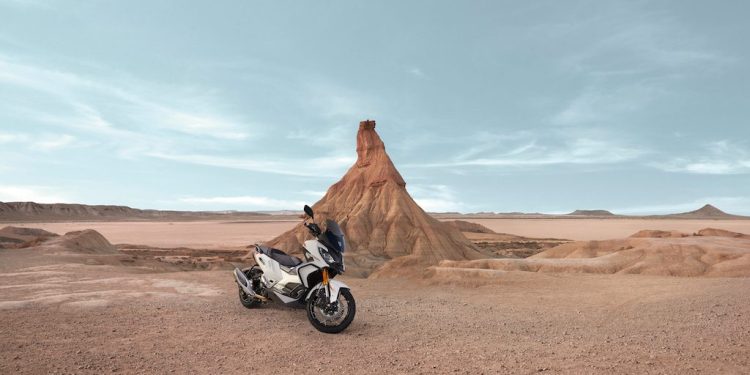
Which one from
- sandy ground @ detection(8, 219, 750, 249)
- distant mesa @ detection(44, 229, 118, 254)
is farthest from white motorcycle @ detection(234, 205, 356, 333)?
sandy ground @ detection(8, 219, 750, 249)

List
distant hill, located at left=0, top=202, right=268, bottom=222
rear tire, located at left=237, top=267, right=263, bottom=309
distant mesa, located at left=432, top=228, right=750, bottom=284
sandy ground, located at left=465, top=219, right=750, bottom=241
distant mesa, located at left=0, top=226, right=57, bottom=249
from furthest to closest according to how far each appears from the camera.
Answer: distant hill, located at left=0, top=202, right=268, bottom=222
sandy ground, located at left=465, top=219, right=750, bottom=241
distant mesa, located at left=0, top=226, right=57, bottom=249
distant mesa, located at left=432, top=228, right=750, bottom=284
rear tire, located at left=237, top=267, right=263, bottom=309

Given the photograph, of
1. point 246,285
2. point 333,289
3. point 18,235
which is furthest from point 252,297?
point 18,235

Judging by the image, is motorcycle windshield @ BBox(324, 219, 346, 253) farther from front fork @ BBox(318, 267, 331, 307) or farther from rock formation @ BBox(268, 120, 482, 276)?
rock formation @ BBox(268, 120, 482, 276)

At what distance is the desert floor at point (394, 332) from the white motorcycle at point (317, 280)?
361 millimetres

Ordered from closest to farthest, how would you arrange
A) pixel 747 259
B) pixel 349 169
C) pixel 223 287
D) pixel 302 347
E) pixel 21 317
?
1. pixel 302 347
2. pixel 21 317
3. pixel 223 287
4. pixel 747 259
5. pixel 349 169

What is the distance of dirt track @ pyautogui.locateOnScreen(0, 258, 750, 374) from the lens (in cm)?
676

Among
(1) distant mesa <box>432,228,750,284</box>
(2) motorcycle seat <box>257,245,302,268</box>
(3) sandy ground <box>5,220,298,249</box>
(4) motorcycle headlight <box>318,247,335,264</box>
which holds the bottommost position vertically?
(3) sandy ground <box>5,220,298,249</box>

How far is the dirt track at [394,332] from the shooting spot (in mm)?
6762

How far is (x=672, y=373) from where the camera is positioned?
6.36m

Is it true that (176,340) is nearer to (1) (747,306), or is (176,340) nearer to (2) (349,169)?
(1) (747,306)

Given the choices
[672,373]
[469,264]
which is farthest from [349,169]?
[672,373]

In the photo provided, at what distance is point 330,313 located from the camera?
8727 mm

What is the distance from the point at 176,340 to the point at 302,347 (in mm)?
2099

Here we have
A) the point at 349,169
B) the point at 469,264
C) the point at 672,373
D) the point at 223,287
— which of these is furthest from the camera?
the point at 349,169
